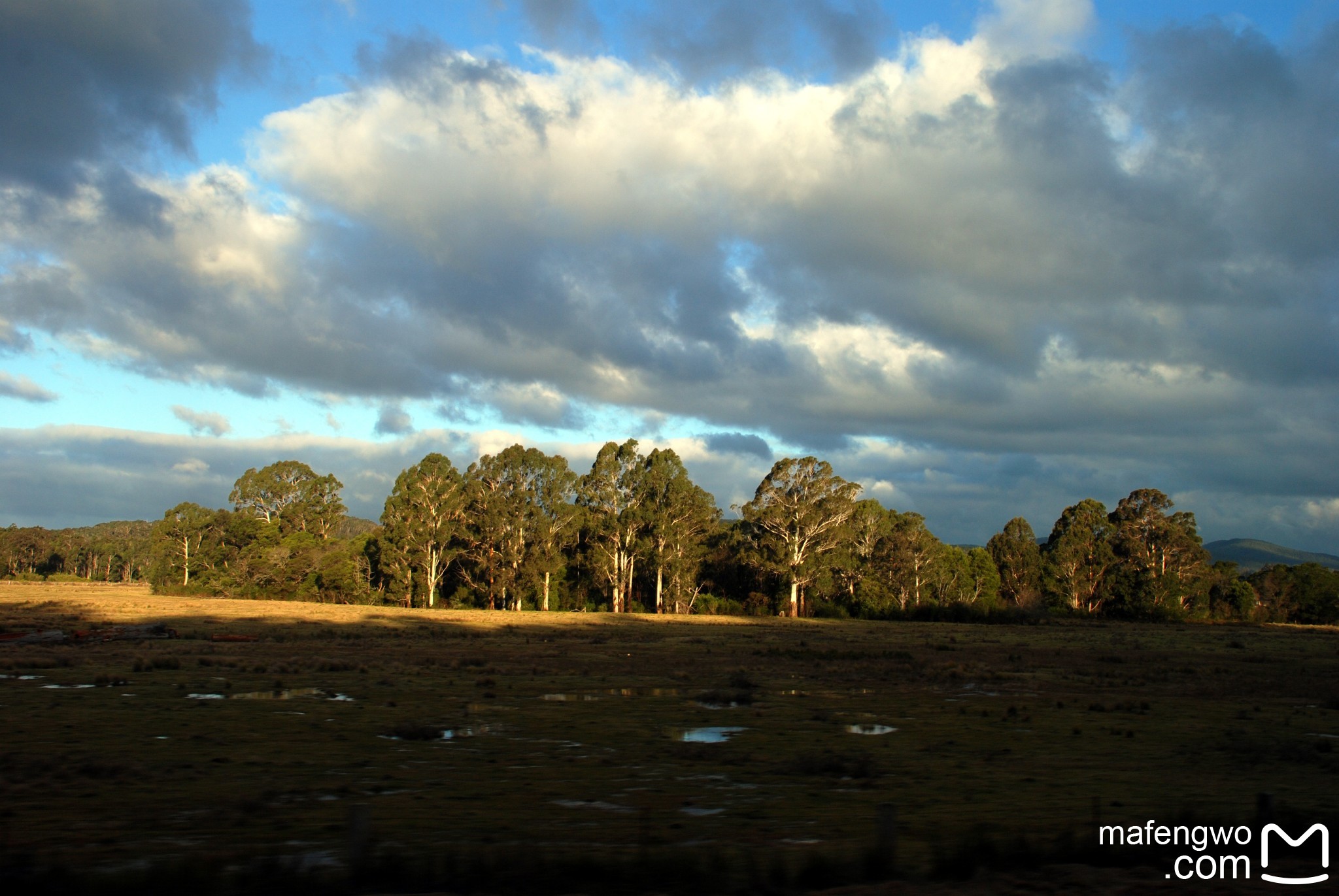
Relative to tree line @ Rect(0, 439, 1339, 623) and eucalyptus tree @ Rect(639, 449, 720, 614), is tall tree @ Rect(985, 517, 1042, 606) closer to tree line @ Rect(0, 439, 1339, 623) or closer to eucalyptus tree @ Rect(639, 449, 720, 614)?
tree line @ Rect(0, 439, 1339, 623)

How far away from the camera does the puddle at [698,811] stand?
11617 mm

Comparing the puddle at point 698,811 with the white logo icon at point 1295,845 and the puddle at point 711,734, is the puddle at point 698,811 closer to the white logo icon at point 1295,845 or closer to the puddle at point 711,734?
the puddle at point 711,734

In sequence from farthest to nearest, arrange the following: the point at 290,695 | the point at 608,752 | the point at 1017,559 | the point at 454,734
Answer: the point at 1017,559 → the point at 290,695 → the point at 454,734 → the point at 608,752

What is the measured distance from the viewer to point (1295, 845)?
32.1ft

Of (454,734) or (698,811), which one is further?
(454,734)

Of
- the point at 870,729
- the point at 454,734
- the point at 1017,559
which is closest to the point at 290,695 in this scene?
the point at 454,734

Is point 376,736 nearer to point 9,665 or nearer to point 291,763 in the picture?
point 291,763

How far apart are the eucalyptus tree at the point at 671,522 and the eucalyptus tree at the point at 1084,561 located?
144 ft

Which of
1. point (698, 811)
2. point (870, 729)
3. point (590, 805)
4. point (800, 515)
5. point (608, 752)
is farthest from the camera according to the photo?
point (800, 515)

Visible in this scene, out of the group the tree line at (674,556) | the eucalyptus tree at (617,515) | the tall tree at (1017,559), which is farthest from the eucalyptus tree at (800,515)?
the tall tree at (1017,559)

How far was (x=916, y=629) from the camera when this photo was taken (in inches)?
2645

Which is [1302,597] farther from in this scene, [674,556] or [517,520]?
[517,520]

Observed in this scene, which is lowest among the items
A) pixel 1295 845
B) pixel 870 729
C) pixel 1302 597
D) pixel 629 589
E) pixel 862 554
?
pixel 1302 597

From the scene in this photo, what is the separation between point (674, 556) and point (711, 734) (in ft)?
231
